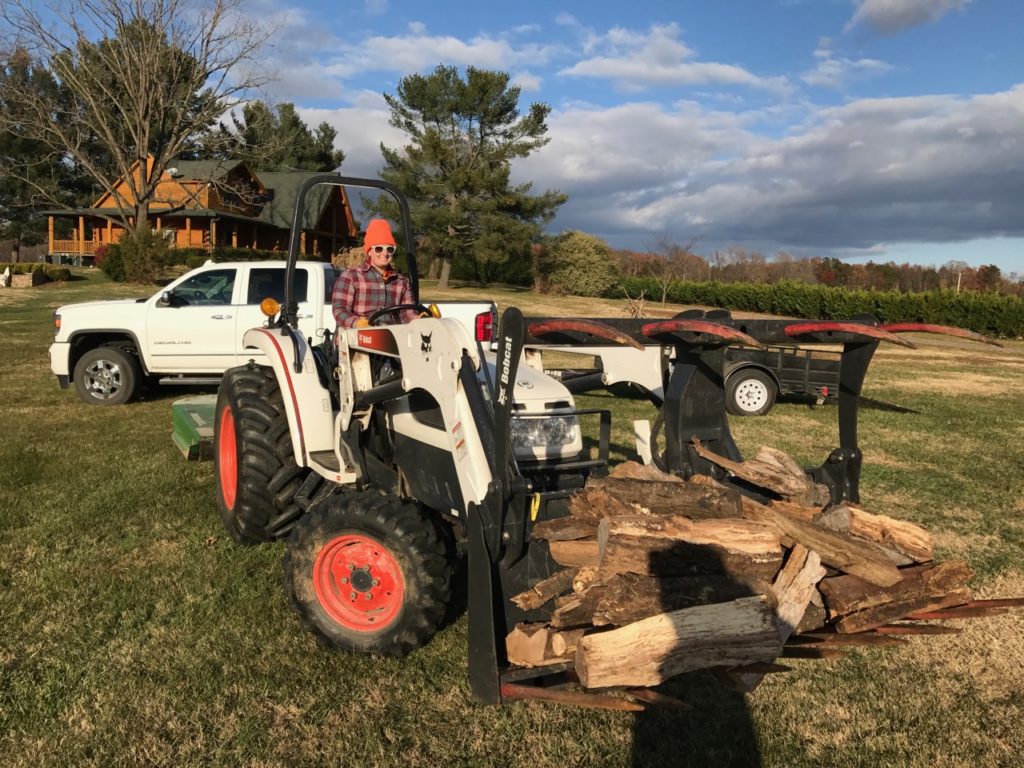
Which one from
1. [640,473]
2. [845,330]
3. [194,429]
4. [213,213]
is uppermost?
[213,213]

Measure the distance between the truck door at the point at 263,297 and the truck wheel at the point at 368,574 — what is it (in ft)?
22.2

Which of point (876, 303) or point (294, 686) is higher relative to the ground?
point (876, 303)

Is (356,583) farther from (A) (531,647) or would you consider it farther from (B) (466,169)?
(B) (466,169)

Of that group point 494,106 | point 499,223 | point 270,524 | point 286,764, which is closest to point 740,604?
point 286,764

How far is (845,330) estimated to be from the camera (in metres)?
3.05

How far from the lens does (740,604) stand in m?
2.70

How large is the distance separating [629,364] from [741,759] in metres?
3.95

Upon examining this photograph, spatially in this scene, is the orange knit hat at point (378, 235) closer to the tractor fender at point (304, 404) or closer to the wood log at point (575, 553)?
the tractor fender at point (304, 404)

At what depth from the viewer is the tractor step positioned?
705 centimetres

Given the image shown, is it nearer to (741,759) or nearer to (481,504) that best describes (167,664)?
(481,504)

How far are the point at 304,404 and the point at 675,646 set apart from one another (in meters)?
2.68

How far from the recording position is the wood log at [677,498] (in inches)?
121

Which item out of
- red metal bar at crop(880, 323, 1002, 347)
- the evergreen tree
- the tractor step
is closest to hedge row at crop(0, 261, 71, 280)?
the evergreen tree

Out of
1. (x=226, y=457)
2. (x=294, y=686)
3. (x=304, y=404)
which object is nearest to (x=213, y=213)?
(x=226, y=457)
